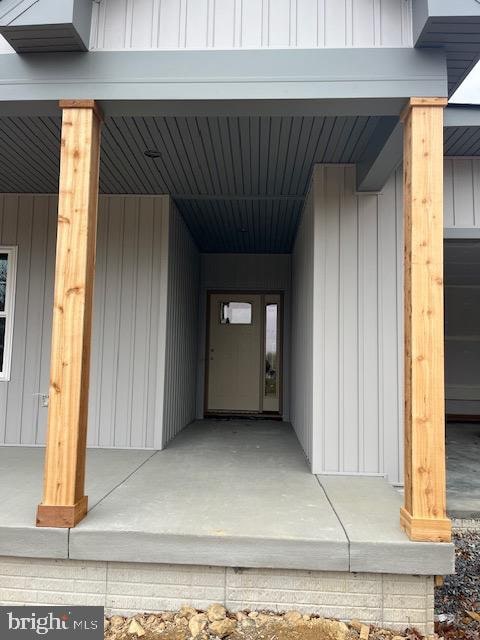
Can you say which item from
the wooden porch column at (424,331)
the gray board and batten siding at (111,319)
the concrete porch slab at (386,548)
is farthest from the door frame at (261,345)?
the wooden porch column at (424,331)

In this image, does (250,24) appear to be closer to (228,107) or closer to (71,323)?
(228,107)

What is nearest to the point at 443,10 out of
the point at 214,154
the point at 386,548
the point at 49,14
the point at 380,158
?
the point at 380,158

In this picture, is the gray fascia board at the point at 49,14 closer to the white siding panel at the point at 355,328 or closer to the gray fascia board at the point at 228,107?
the gray fascia board at the point at 228,107

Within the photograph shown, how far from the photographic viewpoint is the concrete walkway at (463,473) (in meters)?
3.30

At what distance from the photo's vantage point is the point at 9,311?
475 centimetres

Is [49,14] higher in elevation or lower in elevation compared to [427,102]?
higher

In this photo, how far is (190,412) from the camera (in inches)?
254

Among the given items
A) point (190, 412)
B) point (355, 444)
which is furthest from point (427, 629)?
point (190, 412)

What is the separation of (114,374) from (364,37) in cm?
357

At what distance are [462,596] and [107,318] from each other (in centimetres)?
373

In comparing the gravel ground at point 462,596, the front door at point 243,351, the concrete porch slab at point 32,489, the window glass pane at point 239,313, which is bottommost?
the gravel ground at point 462,596

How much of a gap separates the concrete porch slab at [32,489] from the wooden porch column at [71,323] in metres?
0.08

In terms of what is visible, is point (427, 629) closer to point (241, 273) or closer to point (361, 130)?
point (361, 130)

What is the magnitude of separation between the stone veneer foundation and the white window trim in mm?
2723
